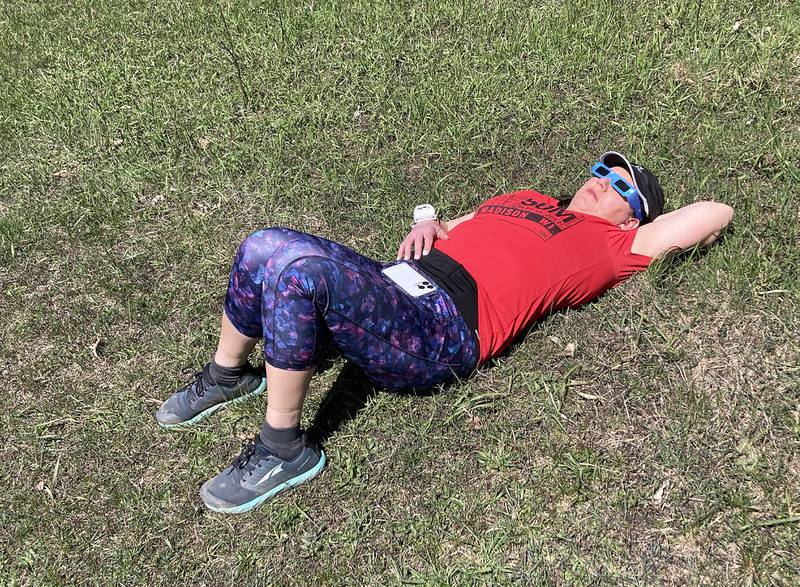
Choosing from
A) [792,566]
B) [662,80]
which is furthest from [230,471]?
[662,80]

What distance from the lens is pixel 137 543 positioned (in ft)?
10.4

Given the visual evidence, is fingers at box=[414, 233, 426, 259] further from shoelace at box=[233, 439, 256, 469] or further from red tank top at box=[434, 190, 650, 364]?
shoelace at box=[233, 439, 256, 469]

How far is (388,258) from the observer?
442 cm

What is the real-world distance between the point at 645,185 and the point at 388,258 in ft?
4.88

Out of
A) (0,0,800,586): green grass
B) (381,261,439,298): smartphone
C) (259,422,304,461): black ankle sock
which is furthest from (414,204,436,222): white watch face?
(259,422,304,461): black ankle sock

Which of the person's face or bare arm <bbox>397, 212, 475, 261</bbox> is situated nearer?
bare arm <bbox>397, 212, 475, 261</bbox>

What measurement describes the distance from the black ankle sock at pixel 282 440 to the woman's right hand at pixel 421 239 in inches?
40.2

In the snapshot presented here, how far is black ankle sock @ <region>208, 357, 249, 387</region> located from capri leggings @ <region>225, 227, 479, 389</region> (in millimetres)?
286

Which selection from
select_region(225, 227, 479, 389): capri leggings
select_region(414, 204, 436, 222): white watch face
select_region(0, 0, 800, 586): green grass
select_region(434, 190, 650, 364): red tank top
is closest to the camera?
select_region(225, 227, 479, 389): capri leggings

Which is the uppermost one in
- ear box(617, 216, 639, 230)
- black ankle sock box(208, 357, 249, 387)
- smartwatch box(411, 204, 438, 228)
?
ear box(617, 216, 639, 230)

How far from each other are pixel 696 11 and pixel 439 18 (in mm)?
1939

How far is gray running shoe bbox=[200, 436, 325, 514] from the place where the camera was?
3.16 m

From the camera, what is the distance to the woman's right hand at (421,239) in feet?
12.1

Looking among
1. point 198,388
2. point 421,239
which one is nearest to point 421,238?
point 421,239
